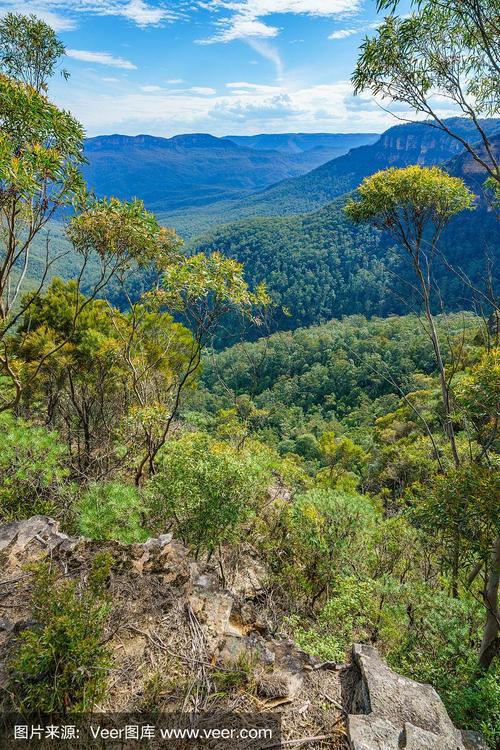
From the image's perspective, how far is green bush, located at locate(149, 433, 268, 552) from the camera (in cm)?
635

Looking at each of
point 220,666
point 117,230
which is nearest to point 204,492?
point 220,666

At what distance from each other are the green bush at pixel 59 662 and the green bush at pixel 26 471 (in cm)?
440

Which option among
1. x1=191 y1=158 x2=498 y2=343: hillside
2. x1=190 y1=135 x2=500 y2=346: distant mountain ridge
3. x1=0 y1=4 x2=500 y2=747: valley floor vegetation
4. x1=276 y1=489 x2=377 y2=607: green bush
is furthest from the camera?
x1=191 y1=158 x2=498 y2=343: hillside

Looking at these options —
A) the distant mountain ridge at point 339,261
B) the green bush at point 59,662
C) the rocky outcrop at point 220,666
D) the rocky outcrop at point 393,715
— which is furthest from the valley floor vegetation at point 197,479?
the distant mountain ridge at point 339,261

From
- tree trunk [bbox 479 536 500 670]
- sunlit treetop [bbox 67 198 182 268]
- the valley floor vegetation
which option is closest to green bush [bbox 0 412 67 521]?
the valley floor vegetation

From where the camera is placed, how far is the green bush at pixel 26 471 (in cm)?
719

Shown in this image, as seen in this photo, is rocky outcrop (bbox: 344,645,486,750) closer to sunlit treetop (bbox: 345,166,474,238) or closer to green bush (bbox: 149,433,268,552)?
green bush (bbox: 149,433,268,552)

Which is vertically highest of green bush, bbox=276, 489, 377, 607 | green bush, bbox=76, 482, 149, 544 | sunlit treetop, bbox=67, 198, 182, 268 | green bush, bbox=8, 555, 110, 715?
sunlit treetop, bbox=67, 198, 182, 268

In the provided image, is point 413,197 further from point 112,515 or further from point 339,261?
point 339,261

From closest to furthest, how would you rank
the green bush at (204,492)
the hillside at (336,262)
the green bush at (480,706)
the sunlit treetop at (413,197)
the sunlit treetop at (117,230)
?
the green bush at (480,706), the green bush at (204,492), the sunlit treetop at (117,230), the sunlit treetop at (413,197), the hillside at (336,262)

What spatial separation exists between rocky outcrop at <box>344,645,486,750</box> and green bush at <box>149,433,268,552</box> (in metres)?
2.76

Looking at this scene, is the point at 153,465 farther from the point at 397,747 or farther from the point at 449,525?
the point at 397,747

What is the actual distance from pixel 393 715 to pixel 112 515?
4354 millimetres

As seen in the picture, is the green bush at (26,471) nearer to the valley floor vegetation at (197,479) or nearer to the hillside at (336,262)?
the valley floor vegetation at (197,479)
